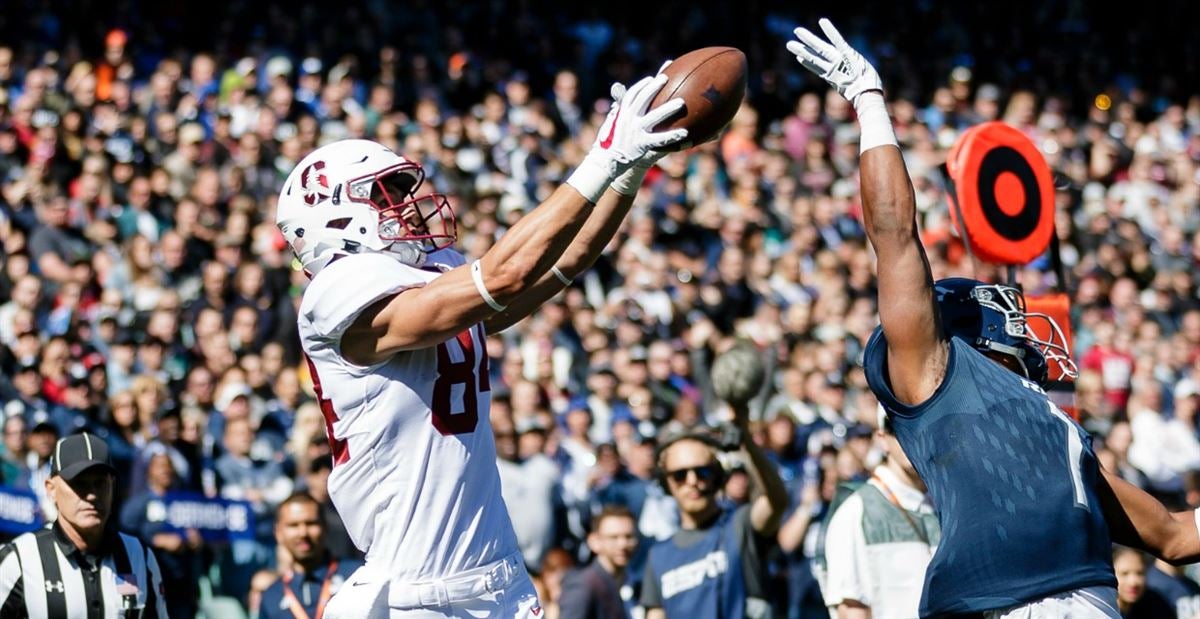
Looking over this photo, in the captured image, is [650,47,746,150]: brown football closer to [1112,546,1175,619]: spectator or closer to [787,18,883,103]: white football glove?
[787,18,883,103]: white football glove

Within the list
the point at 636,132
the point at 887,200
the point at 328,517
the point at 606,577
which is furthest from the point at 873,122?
the point at 328,517

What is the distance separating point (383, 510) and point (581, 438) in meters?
6.19

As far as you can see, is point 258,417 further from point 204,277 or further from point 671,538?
point 671,538

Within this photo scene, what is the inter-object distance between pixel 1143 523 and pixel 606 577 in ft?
11.0

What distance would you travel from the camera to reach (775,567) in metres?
8.52

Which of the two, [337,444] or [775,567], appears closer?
[337,444]

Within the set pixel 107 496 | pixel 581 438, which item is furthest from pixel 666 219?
pixel 107 496

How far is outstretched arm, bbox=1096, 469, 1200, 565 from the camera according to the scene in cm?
423

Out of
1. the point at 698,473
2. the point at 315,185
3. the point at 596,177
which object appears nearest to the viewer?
the point at 596,177

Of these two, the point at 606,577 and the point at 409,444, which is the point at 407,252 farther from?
the point at 606,577

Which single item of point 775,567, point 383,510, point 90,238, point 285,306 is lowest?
point 775,567

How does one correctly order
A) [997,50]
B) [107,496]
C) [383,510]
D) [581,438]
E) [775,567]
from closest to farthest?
[383,510] < [107,496] < [775,567] < [581,438] < [997,50]

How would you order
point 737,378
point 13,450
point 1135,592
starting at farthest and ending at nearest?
point 13,450, point 1135,592, point 737,378

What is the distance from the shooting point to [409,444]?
4.41 meters
